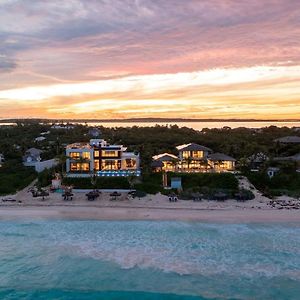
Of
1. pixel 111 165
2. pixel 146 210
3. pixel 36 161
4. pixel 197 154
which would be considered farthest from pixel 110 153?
pixel 146 210

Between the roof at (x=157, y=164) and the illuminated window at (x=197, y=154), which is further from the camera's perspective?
the illuminated window at (x=197, y=154)

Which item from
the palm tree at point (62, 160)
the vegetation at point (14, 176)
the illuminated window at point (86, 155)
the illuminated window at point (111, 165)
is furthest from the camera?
the illuminated window at point (111, 165)

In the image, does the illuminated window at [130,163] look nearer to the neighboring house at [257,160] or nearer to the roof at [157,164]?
the roof at [157,164]

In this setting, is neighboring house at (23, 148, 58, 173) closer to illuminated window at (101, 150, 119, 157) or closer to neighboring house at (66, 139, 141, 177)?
neighboring house at (66, 139, 141, 177)

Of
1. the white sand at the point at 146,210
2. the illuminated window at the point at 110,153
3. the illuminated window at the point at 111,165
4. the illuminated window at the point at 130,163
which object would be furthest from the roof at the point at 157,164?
the white sand at the point at 146,210

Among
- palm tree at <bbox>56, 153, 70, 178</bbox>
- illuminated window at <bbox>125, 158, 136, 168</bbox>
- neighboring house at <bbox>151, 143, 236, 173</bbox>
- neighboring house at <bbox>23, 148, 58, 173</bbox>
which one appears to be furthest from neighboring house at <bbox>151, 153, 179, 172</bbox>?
neighboring house at <bbox>23, 148, 58, 173</bbox>

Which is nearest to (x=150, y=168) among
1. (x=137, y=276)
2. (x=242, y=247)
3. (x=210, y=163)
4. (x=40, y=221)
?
(x=210, y=163)

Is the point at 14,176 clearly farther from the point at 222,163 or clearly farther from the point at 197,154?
the point at 222,163

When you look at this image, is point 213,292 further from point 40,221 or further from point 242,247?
point 40,221
